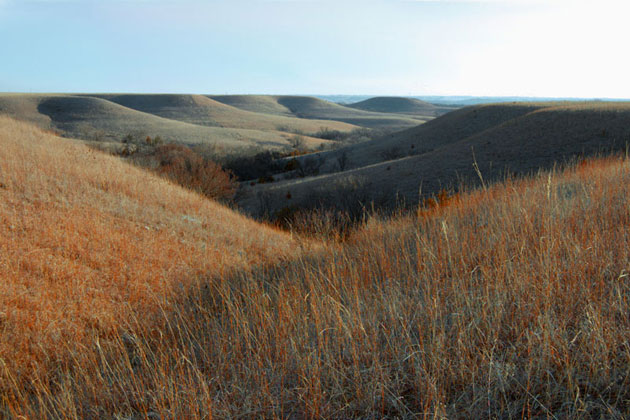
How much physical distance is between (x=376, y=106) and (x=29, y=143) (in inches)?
7813

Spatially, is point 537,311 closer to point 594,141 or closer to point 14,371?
point 14,371

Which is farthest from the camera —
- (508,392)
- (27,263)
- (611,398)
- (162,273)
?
(162,273)

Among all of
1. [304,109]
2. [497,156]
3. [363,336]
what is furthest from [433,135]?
[304,109]

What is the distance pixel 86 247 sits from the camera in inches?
268

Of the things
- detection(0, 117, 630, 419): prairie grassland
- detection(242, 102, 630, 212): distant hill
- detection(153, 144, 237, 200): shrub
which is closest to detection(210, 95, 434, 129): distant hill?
detection(242, 102, 630, 212): distant hill

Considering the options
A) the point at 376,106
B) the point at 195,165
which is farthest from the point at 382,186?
the point at 376,106

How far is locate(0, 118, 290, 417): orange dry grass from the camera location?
4.54 m

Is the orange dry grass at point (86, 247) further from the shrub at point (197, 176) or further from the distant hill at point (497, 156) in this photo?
the distant hill at point (497, 156)

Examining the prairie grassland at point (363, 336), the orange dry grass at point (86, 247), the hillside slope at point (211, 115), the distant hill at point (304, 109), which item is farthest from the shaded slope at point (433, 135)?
the distant hill at point (304, 109)

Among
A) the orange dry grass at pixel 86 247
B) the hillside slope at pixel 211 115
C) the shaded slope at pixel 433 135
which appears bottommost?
the orange dry grass at pixel 86 247

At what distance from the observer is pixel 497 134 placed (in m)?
25.3

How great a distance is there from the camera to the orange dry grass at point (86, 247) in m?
4.54

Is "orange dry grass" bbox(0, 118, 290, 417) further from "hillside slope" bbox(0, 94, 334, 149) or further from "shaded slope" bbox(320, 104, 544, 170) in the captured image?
"hillside slope" bbox(0, 94, 334, 149)

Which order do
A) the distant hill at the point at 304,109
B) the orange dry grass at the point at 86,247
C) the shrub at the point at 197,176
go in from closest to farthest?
the orange dry grass at the point at 86,247 < the shrub at the point at 197,176 < the distant hill at the point at 304,109
